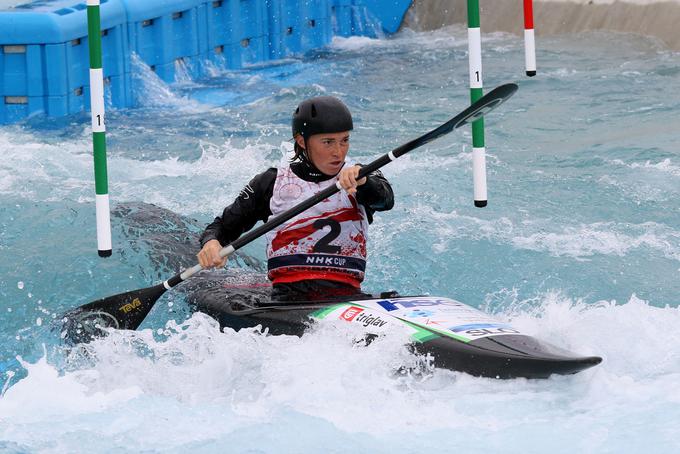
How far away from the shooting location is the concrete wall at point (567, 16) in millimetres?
11422

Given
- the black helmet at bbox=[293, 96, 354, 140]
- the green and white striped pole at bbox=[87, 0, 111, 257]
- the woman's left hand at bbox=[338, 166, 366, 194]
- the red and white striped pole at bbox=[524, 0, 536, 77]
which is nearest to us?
the woman's left hand at bbox=[338, 166, 366, 194]

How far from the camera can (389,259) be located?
5.94 metres

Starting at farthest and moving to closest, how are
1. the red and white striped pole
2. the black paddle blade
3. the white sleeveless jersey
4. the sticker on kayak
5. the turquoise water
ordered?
the red and white striped pole, the black paddle blade, the white sleeveless jersey, the sticker on kayak, the turquoise water

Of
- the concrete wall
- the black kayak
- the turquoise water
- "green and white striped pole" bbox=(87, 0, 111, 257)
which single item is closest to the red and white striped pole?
the turquoise water

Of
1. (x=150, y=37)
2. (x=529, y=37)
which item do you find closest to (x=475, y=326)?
(x=529, y=37)

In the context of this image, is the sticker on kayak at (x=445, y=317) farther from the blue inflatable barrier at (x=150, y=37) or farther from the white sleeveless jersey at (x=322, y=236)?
the blue inflatable barrier at (x=150, y=37)

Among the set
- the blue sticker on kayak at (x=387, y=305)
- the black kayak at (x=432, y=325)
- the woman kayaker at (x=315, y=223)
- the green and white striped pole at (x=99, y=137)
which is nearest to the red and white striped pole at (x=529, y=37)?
the green and white striped pole at (x=99, y=137)

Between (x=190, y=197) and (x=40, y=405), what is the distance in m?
3.47

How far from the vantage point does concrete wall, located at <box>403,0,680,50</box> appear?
450 inches

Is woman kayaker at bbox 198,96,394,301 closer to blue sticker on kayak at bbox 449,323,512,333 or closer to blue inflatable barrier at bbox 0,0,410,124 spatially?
blue sticker on kayak at bbox 449,323,512,333

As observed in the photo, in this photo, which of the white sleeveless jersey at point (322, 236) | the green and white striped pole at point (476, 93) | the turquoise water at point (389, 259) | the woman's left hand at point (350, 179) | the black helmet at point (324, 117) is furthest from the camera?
the green and white striped pole at point (476, 93)

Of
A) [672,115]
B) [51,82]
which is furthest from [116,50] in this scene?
[672,115]

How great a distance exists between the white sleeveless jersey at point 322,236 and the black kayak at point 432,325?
153 millimetres

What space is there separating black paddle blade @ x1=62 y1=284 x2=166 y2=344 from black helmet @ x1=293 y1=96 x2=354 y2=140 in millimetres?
985
